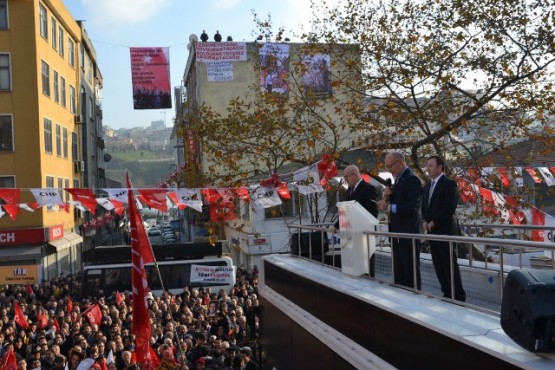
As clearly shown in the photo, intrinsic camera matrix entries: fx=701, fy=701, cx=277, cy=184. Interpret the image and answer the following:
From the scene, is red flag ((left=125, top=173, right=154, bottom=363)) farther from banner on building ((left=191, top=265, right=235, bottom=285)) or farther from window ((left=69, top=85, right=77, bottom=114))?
window ((left=69, top=85, right=77, bottom=114))

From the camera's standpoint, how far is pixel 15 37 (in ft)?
114

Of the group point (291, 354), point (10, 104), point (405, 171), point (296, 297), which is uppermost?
point (10, 104)

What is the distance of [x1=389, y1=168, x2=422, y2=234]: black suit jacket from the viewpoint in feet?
21.6

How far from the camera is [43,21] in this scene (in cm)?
3731

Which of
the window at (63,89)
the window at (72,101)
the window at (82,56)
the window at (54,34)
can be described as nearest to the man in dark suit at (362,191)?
the window at (54,34)

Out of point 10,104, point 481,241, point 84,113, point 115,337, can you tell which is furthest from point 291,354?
point 84,113

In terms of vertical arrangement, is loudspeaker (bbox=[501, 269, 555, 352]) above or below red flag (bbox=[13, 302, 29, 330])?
above

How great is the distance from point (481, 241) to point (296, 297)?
4.11m

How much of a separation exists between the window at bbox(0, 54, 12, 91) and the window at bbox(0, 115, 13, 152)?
153 cm

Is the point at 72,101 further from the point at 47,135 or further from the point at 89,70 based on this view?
the point at 89,70

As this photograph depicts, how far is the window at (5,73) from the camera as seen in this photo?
114ft

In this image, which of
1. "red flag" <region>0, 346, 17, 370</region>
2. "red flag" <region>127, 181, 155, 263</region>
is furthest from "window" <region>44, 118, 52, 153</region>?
"red flag" <region>127, 181, 155, 263</region>

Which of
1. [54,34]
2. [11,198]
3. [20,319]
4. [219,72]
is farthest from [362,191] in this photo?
[219,72]

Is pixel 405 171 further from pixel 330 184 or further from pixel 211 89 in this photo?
pixel 211 89
